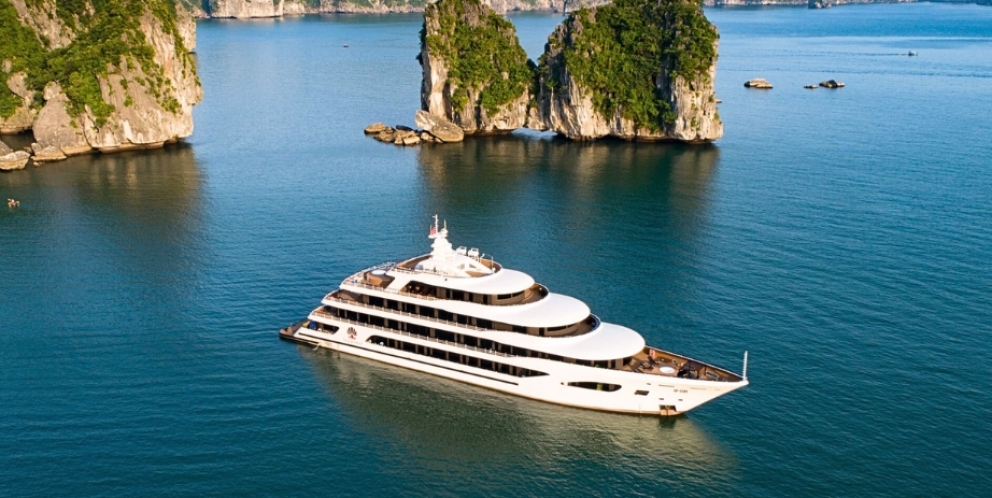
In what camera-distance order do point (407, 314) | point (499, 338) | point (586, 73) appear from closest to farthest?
point (499, 338) → point (407, 314) → point (586, 73)

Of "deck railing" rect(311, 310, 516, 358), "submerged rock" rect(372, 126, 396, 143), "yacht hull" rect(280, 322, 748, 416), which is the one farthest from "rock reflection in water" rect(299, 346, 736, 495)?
"submerged rock" rect(372, 126, 396, 143)

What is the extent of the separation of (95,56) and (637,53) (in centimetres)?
8731

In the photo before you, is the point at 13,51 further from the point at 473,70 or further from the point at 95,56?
the point at 473,70

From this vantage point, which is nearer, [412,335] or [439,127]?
[412,335]

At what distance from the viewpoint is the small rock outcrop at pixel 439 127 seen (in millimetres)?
146538

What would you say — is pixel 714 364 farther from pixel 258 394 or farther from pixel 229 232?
pixel 229 232

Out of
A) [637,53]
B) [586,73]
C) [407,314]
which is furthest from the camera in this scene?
[637,53]

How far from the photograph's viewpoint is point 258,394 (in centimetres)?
5659

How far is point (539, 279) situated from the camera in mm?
77125

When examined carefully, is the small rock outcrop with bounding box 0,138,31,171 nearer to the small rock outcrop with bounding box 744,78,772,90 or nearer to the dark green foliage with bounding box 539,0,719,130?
the dark green foliage with bounding box 539,0,719,130

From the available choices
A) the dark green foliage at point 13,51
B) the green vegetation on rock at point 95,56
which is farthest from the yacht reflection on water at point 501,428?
the dark green foliage at point 13,51

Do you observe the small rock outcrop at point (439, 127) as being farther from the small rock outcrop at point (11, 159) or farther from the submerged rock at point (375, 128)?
the small rock outcrop at point (11, 159)

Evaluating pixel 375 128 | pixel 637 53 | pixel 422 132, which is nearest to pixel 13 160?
pixel 375 128

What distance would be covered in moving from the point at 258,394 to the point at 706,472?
2881 centimetres
